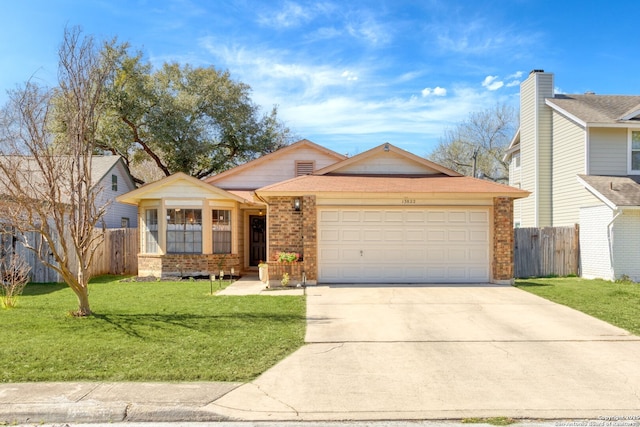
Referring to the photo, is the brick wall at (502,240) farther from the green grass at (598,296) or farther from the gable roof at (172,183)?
the gable roof at (172,183)

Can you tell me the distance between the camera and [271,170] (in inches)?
700

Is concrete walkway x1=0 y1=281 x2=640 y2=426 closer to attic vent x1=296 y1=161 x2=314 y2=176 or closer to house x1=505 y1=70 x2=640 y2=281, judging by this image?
house x1=505 y1=70 x2=640 y2=281

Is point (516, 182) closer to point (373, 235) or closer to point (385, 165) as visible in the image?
point (385, 165)

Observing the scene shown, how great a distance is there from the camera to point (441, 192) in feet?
40.6

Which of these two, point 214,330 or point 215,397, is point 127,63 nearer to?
point 214,330

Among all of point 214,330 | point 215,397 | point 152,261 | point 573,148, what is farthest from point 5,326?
point 573,148

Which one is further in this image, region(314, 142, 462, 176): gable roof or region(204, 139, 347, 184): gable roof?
region(204, 139, 347, 184): gable roof

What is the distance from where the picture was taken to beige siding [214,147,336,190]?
1773 cm

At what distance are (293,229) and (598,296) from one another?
789cm

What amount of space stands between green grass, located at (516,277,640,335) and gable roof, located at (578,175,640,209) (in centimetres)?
245

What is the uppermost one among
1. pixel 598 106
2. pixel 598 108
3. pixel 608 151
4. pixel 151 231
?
pixel 598 106

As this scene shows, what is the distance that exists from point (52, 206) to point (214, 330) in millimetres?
3633

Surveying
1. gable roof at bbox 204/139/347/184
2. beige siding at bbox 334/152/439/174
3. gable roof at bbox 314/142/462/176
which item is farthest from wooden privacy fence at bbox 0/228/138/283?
beige siding at bbox 334/152/439/174

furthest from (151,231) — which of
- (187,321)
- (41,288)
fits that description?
(187,321)
